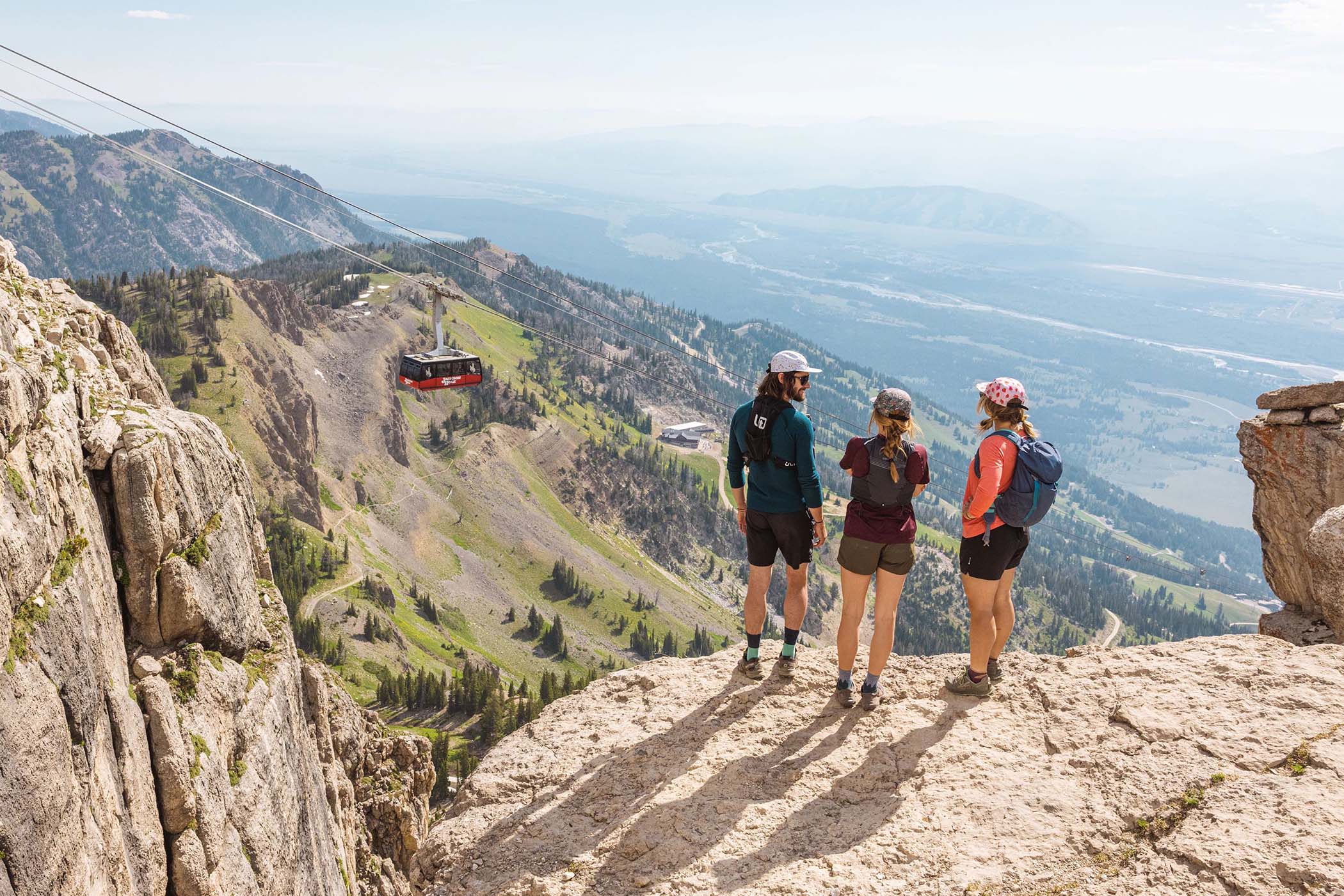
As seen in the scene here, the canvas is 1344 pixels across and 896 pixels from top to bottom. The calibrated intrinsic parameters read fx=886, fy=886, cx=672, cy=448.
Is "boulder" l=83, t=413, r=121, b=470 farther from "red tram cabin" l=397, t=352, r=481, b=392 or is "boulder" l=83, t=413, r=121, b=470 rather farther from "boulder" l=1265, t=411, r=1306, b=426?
"red tram cabin" l=397, t=352, r=481, b=392

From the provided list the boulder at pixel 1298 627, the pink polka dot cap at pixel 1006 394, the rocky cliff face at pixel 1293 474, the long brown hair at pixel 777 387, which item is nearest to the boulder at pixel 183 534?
the long brown hair at pixel 777 387

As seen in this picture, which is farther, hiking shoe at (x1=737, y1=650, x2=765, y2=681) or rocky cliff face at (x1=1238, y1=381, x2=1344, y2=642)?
rocky cliff face at (x1=1238, y1=381, x2=1344, y2=642)

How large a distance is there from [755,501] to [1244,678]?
21.3ft

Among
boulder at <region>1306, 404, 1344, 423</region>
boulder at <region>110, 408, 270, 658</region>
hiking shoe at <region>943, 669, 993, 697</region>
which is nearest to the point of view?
hiking shoe at <region>943, 669, 993, 697</region>

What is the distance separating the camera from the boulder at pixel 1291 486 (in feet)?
53.5

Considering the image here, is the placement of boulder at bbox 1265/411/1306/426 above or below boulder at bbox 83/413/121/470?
above

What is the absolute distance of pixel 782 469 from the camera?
1177 cm

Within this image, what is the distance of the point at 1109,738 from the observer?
10.5m

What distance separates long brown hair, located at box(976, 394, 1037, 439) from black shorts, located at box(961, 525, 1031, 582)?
4.17 feet

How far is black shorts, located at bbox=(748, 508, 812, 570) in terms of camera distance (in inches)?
467

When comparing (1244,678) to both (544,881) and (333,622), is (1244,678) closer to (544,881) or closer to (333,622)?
(544,881)

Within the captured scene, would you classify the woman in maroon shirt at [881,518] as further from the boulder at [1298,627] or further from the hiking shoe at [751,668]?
the boulder at [1298,627]

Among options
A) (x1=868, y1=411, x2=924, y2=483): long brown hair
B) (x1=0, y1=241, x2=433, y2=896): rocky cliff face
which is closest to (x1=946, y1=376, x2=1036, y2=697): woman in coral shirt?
(x1=868, y1=411, x2=924, y2=483): long brown hair

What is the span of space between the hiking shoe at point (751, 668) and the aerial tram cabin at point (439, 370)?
1211 inches
